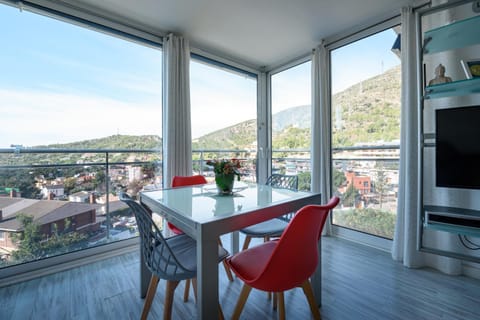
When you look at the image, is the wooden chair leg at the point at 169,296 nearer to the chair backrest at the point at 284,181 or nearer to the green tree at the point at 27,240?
the chair backrest at the point at 284,181

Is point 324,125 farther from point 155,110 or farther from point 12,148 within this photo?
point 12,148

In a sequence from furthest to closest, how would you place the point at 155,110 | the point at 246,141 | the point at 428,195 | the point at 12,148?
the point at 246,141, the point at 155,110, the point at 428,195, the point at 12,148

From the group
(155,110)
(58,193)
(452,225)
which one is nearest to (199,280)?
(452,225)

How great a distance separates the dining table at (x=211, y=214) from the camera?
3.28 ft

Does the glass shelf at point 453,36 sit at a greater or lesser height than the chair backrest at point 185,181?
greater

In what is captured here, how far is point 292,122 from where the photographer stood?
3625mm

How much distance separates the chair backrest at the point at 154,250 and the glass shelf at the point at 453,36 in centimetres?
253

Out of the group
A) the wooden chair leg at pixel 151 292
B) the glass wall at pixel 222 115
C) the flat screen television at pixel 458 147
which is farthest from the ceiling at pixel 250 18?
the wooden chair leg at pixel 151 292

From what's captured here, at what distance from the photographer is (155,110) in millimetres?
2836

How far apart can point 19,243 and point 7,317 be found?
2.49 ft

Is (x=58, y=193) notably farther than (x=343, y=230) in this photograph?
No

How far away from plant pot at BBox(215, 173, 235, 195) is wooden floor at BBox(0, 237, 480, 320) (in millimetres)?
824

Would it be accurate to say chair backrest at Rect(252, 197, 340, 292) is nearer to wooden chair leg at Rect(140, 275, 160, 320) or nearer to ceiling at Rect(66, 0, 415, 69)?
wooden chair leg at Rect(140, 275, 160, 320)

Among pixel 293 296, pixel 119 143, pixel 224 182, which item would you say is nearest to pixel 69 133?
pixel 119 143
